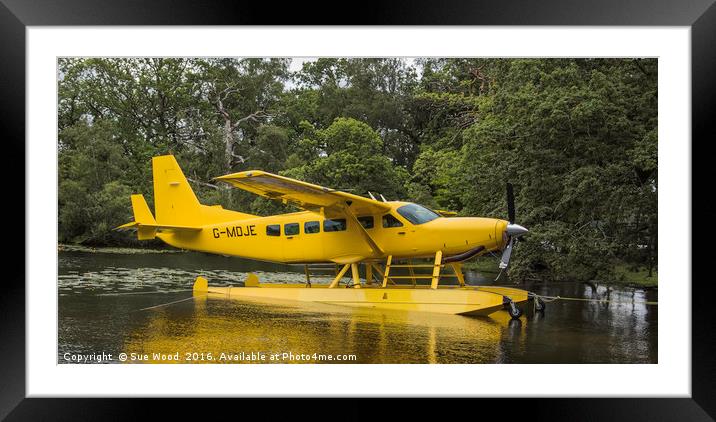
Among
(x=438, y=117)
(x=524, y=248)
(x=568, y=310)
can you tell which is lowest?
(x=568, y=310)

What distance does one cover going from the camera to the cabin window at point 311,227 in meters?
12.7

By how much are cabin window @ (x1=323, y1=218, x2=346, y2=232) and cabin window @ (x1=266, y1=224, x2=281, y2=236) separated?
957 millimetres

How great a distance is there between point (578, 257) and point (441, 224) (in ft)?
17.6

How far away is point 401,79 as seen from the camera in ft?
51.2

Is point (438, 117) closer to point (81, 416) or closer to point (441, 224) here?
point (441, 224)

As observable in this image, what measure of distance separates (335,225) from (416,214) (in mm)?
1578

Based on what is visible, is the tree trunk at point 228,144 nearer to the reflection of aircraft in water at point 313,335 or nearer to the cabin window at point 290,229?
the cabin window at point 290,229

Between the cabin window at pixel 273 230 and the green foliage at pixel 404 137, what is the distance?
2978 mm

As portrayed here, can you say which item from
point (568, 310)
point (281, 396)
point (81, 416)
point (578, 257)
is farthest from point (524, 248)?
point (81, 416)

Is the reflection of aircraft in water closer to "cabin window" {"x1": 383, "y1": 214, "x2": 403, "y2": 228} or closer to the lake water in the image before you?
the lake water

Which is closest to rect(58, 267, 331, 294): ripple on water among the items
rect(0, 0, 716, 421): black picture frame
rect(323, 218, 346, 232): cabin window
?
rect(323, 218, 346, 232): cabin window

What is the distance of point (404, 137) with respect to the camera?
18.0 m
